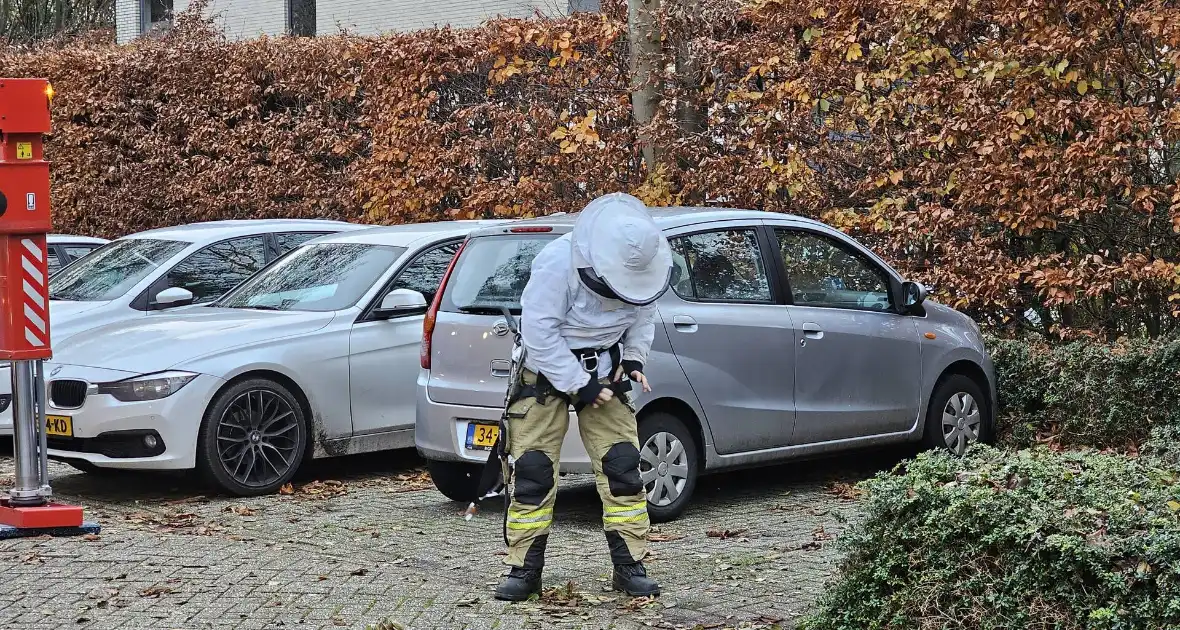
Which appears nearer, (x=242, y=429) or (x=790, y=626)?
(x=790, y=626)

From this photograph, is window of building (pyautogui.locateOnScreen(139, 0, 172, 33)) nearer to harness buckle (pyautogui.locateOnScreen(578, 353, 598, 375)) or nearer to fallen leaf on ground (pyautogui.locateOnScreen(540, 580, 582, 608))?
harness buckle (pyautogui.locateOnScreen(578, 353, 598, 375))

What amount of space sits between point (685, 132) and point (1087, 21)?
3.61 metres

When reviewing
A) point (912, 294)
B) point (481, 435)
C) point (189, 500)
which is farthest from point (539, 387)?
point (912, 294)

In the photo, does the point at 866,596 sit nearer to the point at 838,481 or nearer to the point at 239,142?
the point at 838,481

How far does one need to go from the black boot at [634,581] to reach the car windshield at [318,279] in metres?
3.70

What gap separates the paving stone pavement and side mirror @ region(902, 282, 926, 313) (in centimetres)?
116

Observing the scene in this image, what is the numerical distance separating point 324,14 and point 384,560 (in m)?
→ 19.4

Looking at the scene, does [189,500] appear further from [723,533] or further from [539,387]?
[539,387]

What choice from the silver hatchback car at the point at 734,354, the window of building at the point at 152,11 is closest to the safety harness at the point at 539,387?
the silver hatchback car at the point at 734,354

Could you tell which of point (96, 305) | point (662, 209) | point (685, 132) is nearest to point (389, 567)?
point (662, 209)

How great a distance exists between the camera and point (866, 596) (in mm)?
5020

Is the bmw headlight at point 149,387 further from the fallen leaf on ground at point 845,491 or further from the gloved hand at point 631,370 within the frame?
the fallen leaf on ground at point 845,491

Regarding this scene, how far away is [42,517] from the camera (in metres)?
7.53

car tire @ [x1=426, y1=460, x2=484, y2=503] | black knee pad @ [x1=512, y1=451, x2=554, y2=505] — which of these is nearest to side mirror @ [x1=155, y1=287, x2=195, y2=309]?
car tire @ [x1=426, y1=460, x2=484, y2=503]
